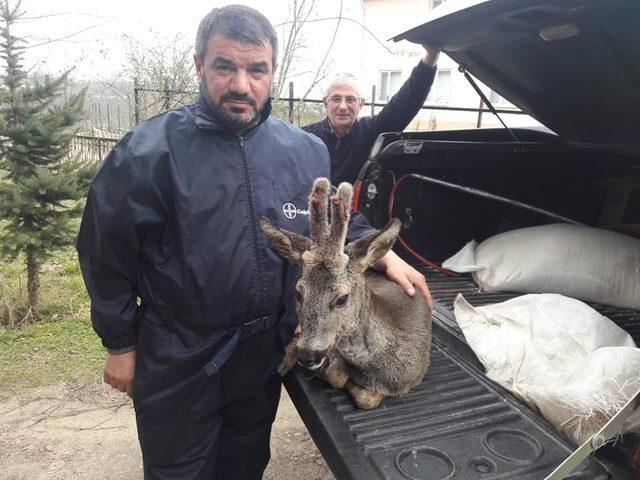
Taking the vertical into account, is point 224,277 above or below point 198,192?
below

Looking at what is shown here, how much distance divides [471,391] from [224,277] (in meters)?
1.33

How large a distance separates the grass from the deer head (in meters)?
3.37

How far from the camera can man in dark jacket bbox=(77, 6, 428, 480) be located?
223 centimetres

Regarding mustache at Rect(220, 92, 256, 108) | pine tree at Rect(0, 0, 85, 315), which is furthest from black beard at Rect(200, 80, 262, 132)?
pine tree at Rect(0, 0, 85, 315)

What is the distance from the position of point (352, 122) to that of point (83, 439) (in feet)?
11.3

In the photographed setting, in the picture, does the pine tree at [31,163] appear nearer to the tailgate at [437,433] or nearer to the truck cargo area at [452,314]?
the truck cargo area at [452,314]

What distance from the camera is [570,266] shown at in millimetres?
3705

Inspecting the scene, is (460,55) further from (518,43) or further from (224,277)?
(224,277)

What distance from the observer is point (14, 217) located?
5555mm

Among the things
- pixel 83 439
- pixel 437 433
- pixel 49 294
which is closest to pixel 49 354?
pixel 49 294

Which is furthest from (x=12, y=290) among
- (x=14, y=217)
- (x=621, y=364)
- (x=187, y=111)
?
(x=621, y=364)

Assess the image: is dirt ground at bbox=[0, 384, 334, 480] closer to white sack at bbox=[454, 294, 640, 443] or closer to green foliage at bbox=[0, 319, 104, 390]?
green foliage at bbox=[0, 319, 104, 390]

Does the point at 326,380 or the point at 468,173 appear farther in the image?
the point at 468,173

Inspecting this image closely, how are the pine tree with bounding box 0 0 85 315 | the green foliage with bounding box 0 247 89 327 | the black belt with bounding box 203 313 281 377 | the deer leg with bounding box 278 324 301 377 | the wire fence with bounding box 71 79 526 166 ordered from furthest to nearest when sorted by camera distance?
the wire fence with bounding box 71 79 526 166 < the green foliage with bounding box 0 247 89 327 < the pine tree with bounding box 0 0 85 315 < the deer leg with bounding box 278 324 301 377 < the black belt with bounding box 203 313 281 377
